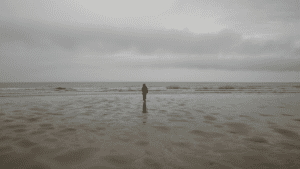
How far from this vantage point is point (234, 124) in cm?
901

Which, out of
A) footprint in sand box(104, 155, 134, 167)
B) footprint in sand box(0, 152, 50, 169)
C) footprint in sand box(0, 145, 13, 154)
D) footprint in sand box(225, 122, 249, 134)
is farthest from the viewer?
footprint in sand box(225, 122, 249, 134)

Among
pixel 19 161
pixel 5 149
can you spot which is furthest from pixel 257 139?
pixel 5 149

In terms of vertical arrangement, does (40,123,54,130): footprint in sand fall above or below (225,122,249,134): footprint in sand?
above

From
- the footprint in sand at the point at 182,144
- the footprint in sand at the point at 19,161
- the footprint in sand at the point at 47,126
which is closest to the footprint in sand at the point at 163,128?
the footprint in sand at the point at 182,144

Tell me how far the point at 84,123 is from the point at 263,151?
8673 millimetres

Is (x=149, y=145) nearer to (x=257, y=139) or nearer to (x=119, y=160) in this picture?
(x=119, y=160)

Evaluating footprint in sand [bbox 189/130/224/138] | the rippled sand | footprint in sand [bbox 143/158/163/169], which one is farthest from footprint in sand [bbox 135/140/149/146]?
footprint in sand [bbox 189/130/224/138]

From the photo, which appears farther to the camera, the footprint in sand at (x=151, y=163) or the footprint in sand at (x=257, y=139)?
the footprint in sand at (x=257, y=139)

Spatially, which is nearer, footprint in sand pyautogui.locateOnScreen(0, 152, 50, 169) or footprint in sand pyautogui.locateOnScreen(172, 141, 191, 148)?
footprint in sand pyautogui.locateOnScreen(0, 152, 50, 169)

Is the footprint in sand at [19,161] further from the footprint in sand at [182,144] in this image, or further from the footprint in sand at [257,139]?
the footprint in sand at [257,139]

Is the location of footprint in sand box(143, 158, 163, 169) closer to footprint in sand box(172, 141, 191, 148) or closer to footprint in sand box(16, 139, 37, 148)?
footprint in sand box(172, 141, 191, 148)

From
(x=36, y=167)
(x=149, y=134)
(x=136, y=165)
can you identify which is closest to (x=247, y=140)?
(x=149, y=134)

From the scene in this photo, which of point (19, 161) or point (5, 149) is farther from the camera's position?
point (5, 149)

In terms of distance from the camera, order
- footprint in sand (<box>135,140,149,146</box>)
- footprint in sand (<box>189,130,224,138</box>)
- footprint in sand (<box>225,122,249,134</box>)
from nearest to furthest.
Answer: footprint in sand (<box>135,140,149,146</box>) → footprint in sand (<box>189,130,224,138</box>) → footprint in sand (<box>225,122,249,134</box>)
